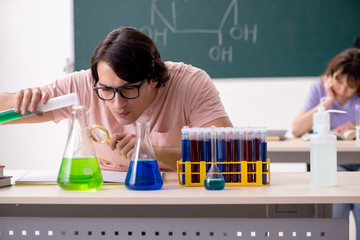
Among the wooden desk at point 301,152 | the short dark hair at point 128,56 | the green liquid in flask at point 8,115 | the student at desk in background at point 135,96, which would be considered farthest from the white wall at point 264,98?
the green liquid in flask at point 8,115

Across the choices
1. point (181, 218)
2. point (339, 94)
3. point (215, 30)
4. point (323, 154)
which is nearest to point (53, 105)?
point (181, 218)

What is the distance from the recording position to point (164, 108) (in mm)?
1656

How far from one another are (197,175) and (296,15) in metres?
2.88

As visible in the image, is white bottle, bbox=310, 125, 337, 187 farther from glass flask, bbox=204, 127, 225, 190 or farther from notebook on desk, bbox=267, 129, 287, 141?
notebook on desk, bbox=267, 129, 287, 141

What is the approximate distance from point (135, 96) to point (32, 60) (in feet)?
9.47

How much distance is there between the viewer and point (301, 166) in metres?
4.00

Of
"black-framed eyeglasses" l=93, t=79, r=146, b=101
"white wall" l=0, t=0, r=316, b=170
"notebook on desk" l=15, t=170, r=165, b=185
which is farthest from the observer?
"white wall" l=0, t=0, r=316, b=170

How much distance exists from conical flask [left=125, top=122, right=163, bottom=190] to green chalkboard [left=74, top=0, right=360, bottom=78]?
2.73 m

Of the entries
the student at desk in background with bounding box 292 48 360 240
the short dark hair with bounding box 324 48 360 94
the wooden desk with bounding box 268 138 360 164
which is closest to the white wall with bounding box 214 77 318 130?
the student at desk in background with bounding box 292 48 360 240

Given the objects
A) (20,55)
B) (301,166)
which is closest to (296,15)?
(301,166)

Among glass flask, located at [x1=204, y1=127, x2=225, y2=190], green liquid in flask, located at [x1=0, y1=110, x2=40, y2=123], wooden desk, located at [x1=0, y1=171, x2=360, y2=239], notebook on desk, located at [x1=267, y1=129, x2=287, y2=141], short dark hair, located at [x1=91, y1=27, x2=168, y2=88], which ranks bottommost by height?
wooden desk, located at [x1=0, y1=171, x2=360, y2=239]

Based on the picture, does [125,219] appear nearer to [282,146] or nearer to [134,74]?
[134,74]

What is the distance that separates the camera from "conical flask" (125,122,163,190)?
111 centimetres

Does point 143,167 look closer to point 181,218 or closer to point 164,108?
point 181,218
